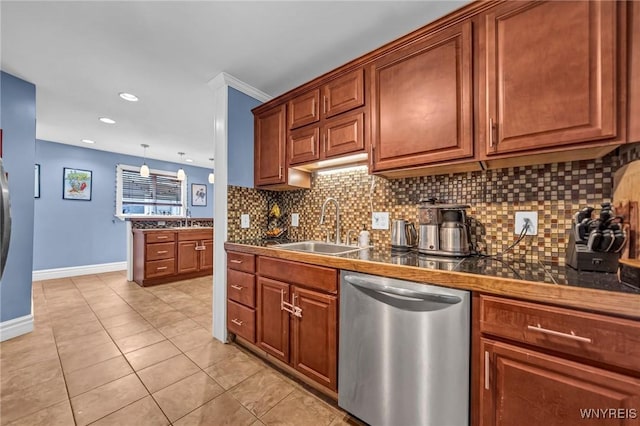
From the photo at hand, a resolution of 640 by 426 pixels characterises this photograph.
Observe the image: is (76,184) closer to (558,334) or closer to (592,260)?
(558,334)

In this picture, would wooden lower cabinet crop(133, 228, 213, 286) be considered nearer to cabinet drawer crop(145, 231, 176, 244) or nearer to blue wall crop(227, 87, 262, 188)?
cabinet drawer crop(145, 231, 176, 244)

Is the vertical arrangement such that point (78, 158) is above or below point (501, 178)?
above

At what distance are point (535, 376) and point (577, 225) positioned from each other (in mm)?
683

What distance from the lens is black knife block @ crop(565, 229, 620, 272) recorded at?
1015 mm

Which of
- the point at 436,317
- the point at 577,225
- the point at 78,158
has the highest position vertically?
the point at 78,158

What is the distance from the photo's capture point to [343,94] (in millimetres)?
1796

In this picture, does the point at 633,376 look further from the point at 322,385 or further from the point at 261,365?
the point at 261,365

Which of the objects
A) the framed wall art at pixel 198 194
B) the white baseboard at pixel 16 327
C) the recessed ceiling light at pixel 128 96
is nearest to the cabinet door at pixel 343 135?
the recessed ceiling light at pixel 128 96

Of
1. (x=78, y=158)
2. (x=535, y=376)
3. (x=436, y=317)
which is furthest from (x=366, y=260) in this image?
(x=78, y=158)

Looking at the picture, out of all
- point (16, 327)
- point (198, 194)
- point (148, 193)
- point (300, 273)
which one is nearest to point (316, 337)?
point (300, 273)

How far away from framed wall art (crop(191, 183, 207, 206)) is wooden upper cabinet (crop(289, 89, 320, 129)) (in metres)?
5.43

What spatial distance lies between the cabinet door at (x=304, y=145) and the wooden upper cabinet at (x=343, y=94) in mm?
191

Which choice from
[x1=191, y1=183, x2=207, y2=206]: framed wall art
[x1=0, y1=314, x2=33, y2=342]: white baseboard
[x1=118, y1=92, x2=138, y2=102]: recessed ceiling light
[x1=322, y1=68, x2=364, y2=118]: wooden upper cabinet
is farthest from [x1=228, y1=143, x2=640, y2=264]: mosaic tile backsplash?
[x1=191, y1=183, x2=207, y2=206]: framed wall art

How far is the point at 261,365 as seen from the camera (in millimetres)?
1918
